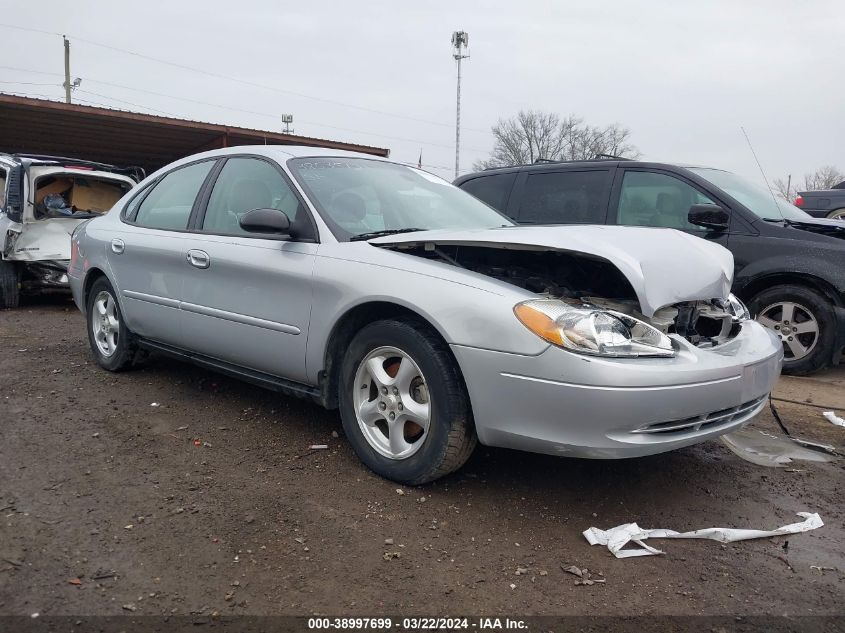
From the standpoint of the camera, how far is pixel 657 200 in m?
5.71

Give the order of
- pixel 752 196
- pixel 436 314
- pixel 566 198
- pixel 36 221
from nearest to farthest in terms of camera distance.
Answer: pixel 436 314, pixel 752 196, pixel 566 198, pixel 36 221

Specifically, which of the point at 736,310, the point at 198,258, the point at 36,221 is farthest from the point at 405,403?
the point at 36,221

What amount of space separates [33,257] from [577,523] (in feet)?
24.2

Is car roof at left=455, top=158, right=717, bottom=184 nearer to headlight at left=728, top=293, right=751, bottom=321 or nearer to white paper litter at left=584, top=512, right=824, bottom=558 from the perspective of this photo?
headlight at left=728, top=293, right=751, bottom=321

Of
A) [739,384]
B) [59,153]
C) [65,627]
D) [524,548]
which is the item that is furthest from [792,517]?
[59,153]

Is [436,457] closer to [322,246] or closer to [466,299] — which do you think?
[466,299]

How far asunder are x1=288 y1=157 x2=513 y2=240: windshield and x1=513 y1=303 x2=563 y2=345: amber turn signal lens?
112 cm

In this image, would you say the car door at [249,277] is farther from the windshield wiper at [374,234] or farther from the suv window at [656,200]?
the suv window at [656,200]

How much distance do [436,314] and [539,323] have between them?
452 mm

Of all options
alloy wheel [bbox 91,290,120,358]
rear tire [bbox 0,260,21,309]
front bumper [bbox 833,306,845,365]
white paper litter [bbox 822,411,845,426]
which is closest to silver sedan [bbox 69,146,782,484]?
alloy wheel [bbox 91,290,120,358]

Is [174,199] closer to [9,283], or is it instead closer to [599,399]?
[599,399]

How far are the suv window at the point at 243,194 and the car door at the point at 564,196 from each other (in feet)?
9.18

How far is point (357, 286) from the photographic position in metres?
3.22

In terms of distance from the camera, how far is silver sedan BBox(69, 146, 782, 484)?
8.82 ft
